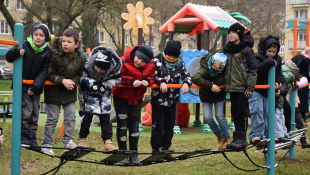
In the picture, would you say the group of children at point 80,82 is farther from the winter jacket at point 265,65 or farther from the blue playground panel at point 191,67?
the blue playground panel at point 191,67

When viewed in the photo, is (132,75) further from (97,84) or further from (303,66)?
(303,66)

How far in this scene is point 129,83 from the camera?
5359 millimetres

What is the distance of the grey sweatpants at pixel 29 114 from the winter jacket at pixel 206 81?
1997 mm

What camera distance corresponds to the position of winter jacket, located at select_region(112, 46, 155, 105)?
5.51 meters

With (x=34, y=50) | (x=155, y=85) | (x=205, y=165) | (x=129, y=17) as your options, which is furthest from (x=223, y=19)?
(x=34, y=50)

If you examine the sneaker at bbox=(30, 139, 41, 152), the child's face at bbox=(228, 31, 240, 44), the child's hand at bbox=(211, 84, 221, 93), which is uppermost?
the child's face at bbox=(228, 31, 240, 44)

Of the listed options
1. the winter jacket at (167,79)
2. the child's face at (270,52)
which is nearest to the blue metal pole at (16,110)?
the winter jacket at (167,79)

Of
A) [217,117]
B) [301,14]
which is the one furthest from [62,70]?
[301,14]

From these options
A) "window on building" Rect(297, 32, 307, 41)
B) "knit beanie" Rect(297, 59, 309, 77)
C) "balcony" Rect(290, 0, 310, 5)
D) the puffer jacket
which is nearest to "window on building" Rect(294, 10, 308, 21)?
"balcony" Rect(290, 0, 310, 5)

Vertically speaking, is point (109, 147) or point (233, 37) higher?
point (233, 37)

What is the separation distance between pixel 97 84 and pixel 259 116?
2573 millimetres

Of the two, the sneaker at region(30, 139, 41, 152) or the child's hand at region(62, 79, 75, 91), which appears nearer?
the sneaker at region(30, 139, 41, 152)

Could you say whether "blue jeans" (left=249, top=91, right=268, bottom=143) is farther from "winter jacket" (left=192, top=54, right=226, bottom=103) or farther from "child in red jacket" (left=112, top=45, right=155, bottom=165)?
"child in red jacket" (left=112, top=45, right=155, bottom=165)

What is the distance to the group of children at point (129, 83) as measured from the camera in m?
5.05
